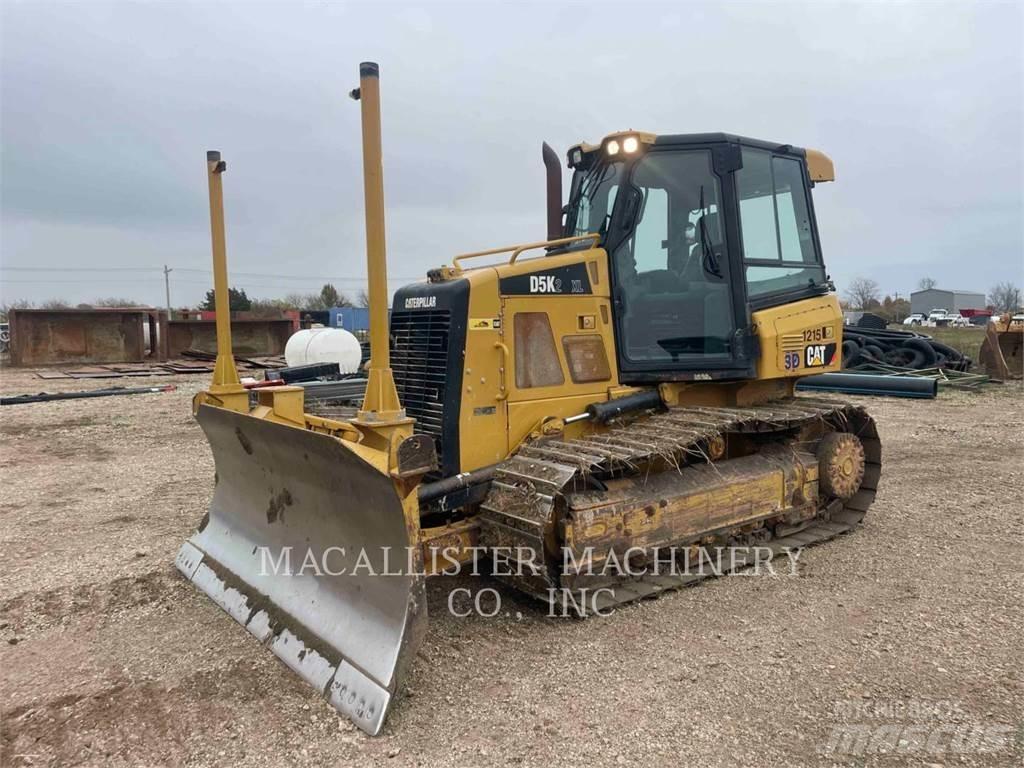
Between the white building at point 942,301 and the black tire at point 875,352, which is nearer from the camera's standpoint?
the black tire at point 875,352

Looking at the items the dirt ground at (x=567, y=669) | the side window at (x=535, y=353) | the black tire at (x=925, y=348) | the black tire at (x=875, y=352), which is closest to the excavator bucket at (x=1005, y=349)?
the black tire at (x=925, y=348)

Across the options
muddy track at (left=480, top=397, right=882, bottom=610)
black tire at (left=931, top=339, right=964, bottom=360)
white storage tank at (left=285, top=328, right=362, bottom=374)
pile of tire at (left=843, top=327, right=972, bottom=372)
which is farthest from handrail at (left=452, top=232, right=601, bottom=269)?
black tire at (left=931, top=339, right=964, bottom=360)

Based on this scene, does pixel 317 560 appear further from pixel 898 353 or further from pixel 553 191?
pixel 898 353

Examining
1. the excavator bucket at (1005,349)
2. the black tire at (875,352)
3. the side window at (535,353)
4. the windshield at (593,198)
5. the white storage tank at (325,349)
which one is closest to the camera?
the side window at (535,353)

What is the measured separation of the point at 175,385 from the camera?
1720 centimetres

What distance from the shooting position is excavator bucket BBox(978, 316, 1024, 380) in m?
16.8

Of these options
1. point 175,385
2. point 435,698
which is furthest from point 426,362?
point 175,385

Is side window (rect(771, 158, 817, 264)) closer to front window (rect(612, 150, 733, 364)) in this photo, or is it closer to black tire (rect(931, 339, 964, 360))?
front window (rect(612, 150, 733, 364))

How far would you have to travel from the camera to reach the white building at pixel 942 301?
93.1 metres

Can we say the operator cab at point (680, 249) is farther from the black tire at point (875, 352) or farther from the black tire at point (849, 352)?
the black tire at point (875, 352)

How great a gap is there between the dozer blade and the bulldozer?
0.01 metres

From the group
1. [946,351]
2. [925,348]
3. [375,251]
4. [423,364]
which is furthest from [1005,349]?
[375,251]

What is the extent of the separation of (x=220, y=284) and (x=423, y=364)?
5.41 feet

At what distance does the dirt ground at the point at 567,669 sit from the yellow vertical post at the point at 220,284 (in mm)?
1298
